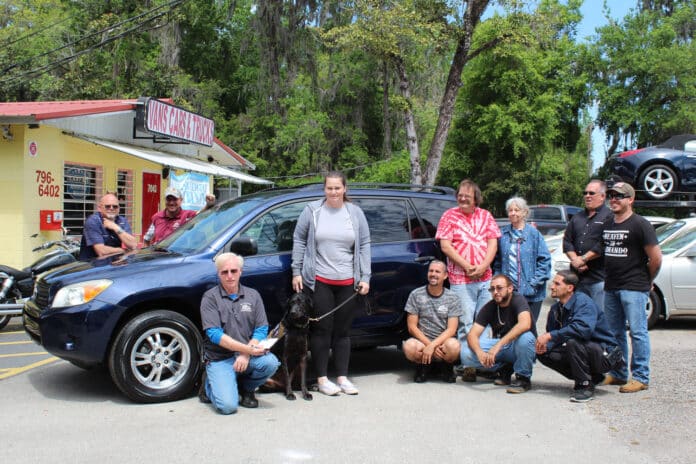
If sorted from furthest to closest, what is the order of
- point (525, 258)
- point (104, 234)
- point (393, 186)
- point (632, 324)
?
point (104, 234)
point (393, 186)
point (525, 258)
point (632, 324)

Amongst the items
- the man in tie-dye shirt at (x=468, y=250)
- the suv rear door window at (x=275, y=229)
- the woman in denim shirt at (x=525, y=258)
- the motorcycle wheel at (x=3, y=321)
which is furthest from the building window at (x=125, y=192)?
the woman in denim shirt at (x=525, y=258)

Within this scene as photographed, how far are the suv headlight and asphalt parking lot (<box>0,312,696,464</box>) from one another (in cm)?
82

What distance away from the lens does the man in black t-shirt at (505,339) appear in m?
5.65

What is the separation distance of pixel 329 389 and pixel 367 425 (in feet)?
2.62

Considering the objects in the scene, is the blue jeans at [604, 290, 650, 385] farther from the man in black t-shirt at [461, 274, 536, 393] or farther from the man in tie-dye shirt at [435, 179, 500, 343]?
the man in tie-dye shirt at [435, 179, 500, 343]

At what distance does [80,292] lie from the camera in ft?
16.8

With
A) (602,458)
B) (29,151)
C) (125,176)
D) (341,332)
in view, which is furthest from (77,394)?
(125,176)

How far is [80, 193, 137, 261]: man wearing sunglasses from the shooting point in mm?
A: 7285

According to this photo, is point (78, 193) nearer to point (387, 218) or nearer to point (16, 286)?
point (16, 286)

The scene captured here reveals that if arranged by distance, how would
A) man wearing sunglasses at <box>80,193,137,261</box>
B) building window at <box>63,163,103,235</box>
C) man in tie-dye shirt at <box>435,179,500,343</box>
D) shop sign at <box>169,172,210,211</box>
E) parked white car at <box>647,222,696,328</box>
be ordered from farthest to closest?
shop sign at <box>169,172,210,211</box>
building window at <box>63,163,103,235</box>
parked white car at <box>647,222,696,328</box>
man wearing sunglasses at <box>80,193,137,261</box>
man in tie-dye shirt at <box>435,179,500,343</box>

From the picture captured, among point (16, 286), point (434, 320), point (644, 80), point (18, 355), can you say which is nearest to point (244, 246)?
point (434, 320)

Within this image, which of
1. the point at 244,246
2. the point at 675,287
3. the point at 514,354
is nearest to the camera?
the point at 244,246

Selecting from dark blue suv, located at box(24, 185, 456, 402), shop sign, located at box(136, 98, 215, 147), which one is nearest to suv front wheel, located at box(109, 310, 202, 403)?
dark blue suv, located at box(24, 185, 456, 402)

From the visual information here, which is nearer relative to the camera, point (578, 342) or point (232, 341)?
point (232, 341)
